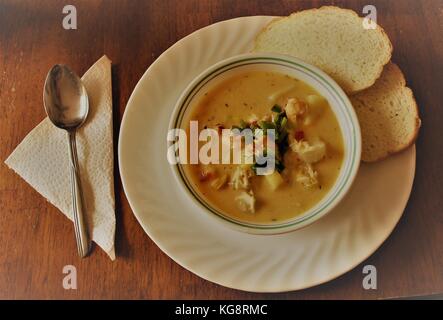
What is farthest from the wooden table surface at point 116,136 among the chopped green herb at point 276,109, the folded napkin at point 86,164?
the chopped green herb at point 276,109

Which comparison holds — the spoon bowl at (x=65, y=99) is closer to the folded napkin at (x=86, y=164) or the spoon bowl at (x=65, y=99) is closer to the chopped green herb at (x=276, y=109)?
the folded napkin at (x=86, y=164)

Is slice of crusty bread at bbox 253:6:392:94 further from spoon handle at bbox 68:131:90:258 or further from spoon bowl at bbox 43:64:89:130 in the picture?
spoon handle at bbox 68:131:90:258

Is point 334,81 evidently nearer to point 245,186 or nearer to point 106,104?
point 245,186

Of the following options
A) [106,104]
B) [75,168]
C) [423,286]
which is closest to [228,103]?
[106,104]

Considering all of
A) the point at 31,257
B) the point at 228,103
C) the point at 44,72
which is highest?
the point at 44,72

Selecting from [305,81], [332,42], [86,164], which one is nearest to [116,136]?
[86,164]

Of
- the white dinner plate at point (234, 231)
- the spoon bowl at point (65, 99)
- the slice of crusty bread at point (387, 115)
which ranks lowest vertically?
the white dinner plate at point (234, 231)
